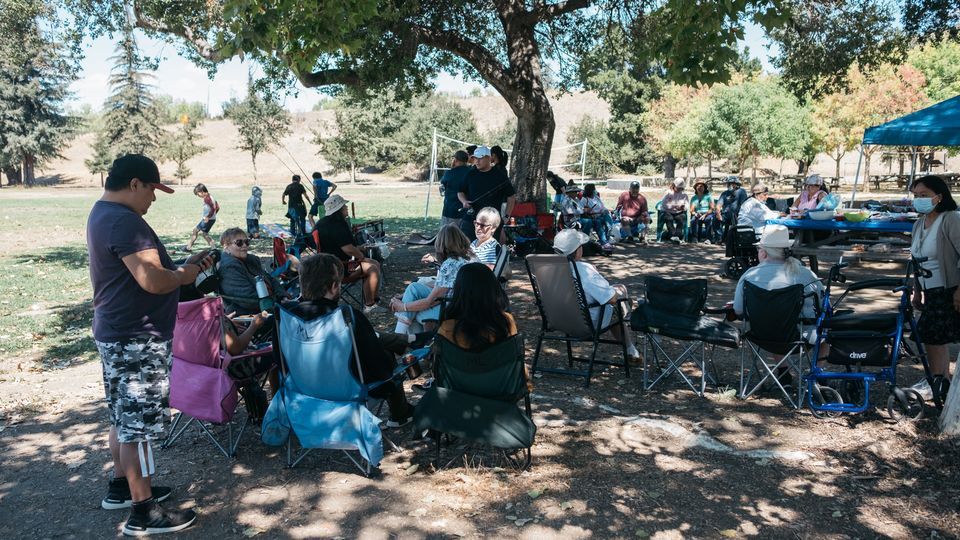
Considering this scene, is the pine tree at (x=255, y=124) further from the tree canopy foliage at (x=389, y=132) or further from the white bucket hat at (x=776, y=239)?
the white bucket hat at (x=776, y=239)

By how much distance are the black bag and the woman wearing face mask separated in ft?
1.38

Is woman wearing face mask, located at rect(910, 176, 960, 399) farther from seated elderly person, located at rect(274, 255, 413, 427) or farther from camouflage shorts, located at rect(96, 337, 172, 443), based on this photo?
camouflage shorts, located at rect(96, 337, 172, 443)

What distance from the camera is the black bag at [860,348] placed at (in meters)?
5.03

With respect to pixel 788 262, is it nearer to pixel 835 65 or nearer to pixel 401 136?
pixel 835 65

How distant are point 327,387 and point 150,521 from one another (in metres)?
1.10

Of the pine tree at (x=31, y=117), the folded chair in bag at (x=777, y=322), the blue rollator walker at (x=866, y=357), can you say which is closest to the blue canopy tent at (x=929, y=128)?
the blue rollator walker at (x=866, y=357)

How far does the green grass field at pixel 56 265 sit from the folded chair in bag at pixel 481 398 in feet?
15.3

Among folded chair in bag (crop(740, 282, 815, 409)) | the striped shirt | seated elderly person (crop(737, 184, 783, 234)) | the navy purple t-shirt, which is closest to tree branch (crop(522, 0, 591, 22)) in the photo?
seated elderly person (crop(737, 184, 783, 234))

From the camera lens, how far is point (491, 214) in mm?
6801

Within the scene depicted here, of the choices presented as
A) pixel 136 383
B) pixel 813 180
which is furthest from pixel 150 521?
pixel 813 180

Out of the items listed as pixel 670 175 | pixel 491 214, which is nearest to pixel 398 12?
pixel 491 214

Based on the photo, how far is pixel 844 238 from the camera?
11.3 m

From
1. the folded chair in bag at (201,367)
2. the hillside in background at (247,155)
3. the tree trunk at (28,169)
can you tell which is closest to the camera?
the folded chair in bag at (201,367)

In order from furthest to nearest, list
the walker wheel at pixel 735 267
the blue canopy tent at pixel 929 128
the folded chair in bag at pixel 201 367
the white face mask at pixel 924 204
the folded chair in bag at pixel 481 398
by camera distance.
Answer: the walker wheel at pixel 735 267
the blue canopy tent at pixel 929 128
the white face mask at pixel 924 204
the folded chair in bag at pixel 201 367
the folded chair in bag at pixel 481 398
